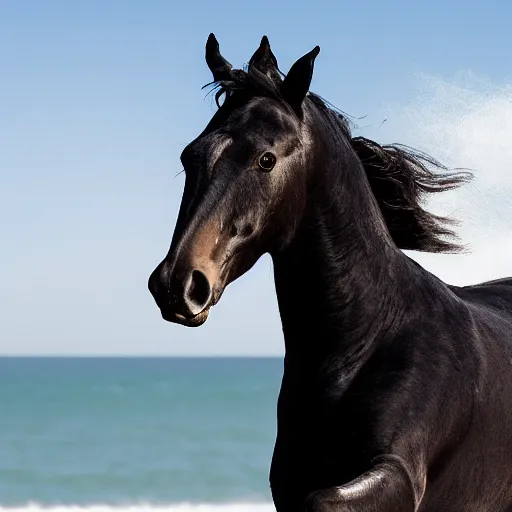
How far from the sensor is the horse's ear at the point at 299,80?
4180mm

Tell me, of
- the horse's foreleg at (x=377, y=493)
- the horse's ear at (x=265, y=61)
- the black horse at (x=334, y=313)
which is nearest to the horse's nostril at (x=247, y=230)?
the black horse at (x=334, y=313)

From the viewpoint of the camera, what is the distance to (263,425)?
139ft

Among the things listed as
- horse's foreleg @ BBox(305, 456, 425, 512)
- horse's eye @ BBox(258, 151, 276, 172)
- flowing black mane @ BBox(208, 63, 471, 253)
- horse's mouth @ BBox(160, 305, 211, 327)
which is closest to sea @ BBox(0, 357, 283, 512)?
flowing black mane @ BBox(208, 63, 471, 253)

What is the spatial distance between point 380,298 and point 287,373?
437 millimetres

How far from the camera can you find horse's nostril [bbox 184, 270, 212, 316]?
3717 mm

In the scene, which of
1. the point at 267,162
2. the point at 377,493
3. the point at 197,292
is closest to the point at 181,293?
the point at 197,292

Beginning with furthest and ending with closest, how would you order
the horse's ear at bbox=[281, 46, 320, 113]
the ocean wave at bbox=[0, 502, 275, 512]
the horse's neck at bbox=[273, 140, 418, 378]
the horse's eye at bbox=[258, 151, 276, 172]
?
the ocean wave at bbox=[0, 502, 275, 512], the horse's neck at bbox=[273, 140, 418, 378], the horse's ear at bbox=[281, 46, 320, 113], the horse's eye at bbox=[258, 151, 276, 172]

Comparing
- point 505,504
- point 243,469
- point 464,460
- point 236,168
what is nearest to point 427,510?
point 464,460

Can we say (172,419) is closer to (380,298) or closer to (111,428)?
(111,428)

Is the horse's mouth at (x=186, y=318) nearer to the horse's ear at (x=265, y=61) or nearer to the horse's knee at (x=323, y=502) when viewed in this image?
the horse's knee at (x=323, y=502)

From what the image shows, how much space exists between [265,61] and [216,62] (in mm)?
228

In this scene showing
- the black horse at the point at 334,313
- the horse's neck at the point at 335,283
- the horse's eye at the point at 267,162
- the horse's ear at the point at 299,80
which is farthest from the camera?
the horse's neck at the point at 335,283

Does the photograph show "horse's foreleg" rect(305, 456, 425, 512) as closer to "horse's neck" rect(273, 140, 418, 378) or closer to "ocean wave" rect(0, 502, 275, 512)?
"horse's neck" rect(273, 140, 418, 378)

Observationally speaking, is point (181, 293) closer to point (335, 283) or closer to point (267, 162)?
point (267, 162)
